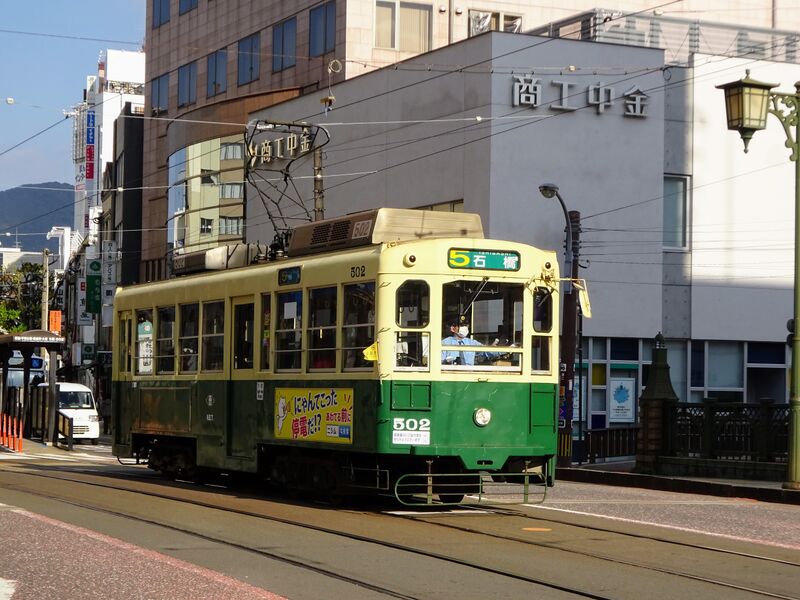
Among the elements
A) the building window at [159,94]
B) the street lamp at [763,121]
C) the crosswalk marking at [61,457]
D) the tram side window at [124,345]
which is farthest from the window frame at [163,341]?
the building window at [159,94]

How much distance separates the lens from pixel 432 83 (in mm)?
41219

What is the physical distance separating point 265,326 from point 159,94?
4884 centimetres

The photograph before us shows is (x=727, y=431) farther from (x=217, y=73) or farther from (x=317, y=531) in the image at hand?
(x=217, y=73)

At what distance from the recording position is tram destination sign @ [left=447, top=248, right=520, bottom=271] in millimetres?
15773

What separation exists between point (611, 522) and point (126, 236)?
59.2 m

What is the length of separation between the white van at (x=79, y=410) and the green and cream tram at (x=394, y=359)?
27062 mm

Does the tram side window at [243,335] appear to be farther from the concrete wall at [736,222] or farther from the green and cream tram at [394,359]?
the concrete wall at [736,222]

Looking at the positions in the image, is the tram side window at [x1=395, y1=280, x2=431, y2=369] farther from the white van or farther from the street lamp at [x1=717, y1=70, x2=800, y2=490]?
the white van

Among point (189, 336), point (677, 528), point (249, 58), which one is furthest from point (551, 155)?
point (677, 528)

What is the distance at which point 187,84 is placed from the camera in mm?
61531

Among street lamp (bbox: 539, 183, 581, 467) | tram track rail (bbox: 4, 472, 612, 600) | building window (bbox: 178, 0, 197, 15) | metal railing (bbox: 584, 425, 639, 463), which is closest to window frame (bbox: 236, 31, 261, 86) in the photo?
building window (bbox: 178, 0, 197, 15)

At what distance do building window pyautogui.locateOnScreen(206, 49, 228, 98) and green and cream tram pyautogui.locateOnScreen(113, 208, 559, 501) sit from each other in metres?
41.0

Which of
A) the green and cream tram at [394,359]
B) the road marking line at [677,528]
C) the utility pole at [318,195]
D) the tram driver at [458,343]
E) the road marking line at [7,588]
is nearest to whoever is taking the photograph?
the road marking line at [7,588]

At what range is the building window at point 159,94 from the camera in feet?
209
